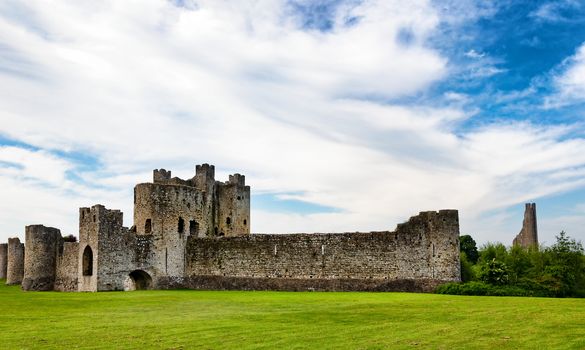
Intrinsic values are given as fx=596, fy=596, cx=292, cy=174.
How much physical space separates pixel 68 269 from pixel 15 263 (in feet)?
41.7

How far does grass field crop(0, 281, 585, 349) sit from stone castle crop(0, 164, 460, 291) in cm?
1087

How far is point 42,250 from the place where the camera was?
43.2m

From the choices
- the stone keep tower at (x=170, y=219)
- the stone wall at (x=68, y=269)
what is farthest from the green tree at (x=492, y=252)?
the stone wall at (x=68, y=269)

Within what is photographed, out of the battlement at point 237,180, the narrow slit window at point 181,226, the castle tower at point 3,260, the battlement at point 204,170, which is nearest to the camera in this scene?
the narrow slit window at point 181,226

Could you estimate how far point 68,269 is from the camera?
42250 millimetres

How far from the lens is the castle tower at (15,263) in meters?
51.6

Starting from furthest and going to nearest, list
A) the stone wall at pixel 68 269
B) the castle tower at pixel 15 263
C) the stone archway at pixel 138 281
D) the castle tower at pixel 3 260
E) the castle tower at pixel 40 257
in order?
the castle tower at pixel 3 260, the castle tower at pixel 15 263, the castle tower at pixel 40 257, the stone archway at pixel 138 281, the stone wall at pixel 68 269

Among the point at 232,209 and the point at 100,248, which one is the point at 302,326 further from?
the point at 232,209

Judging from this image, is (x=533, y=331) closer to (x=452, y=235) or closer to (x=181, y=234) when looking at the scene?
(x=452, y=235)

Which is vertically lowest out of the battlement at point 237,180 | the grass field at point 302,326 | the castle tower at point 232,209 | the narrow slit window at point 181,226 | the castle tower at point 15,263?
the grass field at point 302,326

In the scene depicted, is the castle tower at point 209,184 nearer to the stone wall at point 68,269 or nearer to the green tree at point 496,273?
the stone wall at point 68,269

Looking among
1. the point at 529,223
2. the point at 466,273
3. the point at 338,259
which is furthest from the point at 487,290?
the point at 529,223

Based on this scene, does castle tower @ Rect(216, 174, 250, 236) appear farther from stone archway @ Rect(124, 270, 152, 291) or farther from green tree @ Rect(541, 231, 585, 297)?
green tree @ Rect(541, 231, 585, 297)

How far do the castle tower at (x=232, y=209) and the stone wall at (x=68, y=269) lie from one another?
14700 mm
